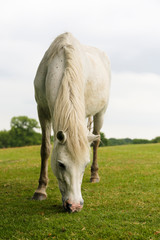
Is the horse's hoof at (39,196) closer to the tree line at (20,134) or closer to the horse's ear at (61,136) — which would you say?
the horse's ear at (61,136)

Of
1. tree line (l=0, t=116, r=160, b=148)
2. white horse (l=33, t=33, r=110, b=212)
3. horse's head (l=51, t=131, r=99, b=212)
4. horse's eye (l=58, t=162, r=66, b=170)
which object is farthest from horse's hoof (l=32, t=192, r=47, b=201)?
tree line (l=0, t=116, r=160, b=148)

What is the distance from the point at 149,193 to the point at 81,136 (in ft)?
8.58

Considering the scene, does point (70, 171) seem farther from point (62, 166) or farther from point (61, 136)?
point (61, 136)

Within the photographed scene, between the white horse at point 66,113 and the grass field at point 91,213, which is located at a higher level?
the white horse at point 66,113

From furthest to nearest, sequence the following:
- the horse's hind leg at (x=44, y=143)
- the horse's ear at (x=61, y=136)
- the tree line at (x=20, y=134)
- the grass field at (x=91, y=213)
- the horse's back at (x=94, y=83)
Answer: the tree line at (x=20, y=134) < the horse's back at (x=94, y=83) < the horse's hind leg at (x=44, y=143) < the horse's ear at (x=61, y=136) < the grass field at (x=91, y=213)

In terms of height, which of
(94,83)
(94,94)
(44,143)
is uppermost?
(94,83)

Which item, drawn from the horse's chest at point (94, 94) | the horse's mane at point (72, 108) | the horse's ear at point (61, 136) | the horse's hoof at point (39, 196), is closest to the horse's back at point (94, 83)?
the horse's chest at point (94, 94)

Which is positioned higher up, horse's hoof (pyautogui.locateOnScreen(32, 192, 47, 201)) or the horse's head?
the horse's head

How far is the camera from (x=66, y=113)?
3.94 metres

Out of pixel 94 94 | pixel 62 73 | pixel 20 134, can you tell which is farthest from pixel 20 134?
pixel 62 73

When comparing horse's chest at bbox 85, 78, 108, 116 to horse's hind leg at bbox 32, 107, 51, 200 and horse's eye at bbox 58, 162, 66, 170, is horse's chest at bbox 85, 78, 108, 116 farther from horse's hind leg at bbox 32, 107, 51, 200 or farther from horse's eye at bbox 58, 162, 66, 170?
horse's eye at bbox 58, 162, 66, 170

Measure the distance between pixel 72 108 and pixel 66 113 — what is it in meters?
0.12

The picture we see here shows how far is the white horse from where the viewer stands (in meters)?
3.80

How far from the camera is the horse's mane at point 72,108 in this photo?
3.79 m
